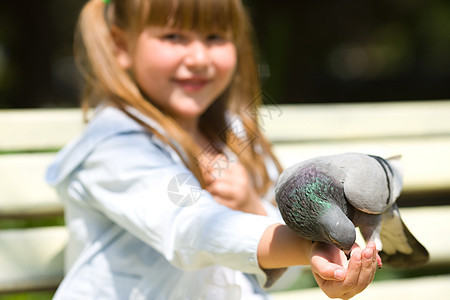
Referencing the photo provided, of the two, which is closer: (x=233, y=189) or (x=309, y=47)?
(x=233, y=189)

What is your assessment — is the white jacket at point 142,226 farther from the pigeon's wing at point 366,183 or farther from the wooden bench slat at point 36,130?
the wooden bench slat at point 36,130

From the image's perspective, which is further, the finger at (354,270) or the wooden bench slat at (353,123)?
the wooden bench slat at (353,123)

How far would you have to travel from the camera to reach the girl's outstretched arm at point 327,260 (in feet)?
2.25

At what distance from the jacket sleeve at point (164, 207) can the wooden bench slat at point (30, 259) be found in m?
0.33

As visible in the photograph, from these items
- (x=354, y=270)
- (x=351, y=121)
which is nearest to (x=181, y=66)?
(x=354, y=270)

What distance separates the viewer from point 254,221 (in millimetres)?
890

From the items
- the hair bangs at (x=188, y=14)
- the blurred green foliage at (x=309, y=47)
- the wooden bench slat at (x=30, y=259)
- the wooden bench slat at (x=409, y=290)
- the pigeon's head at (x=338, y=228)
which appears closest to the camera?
the pigeon's head at (x=338, y=228)

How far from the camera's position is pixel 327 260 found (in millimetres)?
718

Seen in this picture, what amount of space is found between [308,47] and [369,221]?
18.3 feet

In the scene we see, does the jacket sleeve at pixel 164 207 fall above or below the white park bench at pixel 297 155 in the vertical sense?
above

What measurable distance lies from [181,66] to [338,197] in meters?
0.67

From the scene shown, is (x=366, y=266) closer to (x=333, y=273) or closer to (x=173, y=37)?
(x=333, y=273)

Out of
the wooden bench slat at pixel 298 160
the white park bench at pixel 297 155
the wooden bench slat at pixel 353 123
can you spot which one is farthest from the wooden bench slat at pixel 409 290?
the wooden bench slat at pixel 353 123

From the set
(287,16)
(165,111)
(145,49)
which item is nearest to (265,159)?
(165,111)
